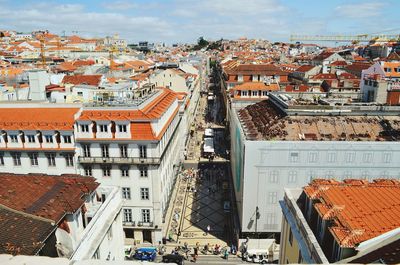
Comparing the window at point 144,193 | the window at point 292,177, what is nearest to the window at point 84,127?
the window at point 144,193

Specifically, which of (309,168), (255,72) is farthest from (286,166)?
(255,72)

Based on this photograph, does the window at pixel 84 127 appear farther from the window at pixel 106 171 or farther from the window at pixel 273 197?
the window at pixel 273 197

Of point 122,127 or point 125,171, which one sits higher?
point 122,127

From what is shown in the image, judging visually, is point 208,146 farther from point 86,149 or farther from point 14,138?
point 14,138

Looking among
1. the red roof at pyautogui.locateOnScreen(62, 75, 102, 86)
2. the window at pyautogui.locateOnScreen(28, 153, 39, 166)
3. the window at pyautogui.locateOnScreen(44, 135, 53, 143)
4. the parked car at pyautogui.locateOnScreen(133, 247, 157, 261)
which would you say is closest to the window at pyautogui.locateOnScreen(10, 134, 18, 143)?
the window at pyautogui.locateOnScreen(28, 153, 39, 166)

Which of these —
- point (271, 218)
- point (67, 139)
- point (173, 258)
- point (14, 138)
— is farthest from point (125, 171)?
point (271, 218)

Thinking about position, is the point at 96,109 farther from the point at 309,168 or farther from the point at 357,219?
the point at 357,219
